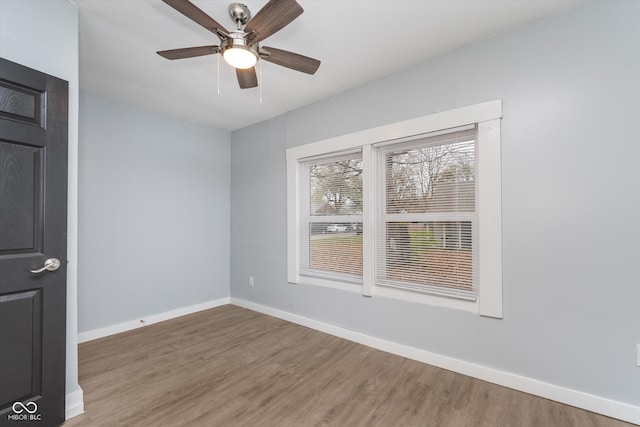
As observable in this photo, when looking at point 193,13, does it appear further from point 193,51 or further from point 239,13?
point 239,13

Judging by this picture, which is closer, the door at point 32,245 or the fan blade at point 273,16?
the fan blade at point 273,16

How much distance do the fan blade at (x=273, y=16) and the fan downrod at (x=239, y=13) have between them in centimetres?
28

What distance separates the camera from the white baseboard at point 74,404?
1.80 m

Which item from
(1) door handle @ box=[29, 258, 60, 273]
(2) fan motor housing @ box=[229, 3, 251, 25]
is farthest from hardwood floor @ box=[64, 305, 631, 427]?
(2) fan motor housing @ box=[229, 3, 251, 25]

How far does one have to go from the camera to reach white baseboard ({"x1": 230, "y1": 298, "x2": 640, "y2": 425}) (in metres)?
1.76

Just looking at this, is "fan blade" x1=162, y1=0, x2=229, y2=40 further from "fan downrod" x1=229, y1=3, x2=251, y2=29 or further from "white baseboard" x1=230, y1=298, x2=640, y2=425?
"white baseboard" x1=230, y1=298, x2=640, y2=425

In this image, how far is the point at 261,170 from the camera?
3.91m

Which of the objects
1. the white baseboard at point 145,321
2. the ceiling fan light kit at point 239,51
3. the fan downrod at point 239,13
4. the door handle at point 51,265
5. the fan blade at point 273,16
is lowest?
the white baseboard at point 145,321

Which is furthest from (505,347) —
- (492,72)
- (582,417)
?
(492,72)

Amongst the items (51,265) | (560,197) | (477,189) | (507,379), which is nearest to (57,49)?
(51,265)

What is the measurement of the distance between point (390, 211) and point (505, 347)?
1.39m

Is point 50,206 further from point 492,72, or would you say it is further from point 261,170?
point 492,72

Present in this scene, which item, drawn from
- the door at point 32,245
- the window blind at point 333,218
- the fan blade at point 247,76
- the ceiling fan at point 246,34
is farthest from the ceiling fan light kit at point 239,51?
the window blind at point 333,218

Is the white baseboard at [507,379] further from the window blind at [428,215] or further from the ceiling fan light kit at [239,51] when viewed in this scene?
the ceiling fan light kit at [239,51]
